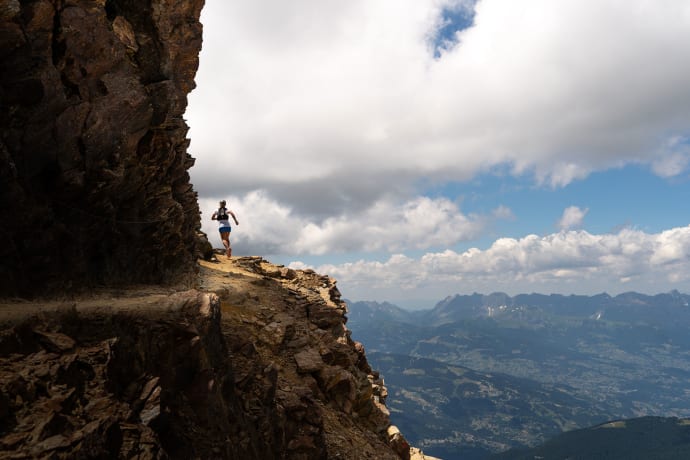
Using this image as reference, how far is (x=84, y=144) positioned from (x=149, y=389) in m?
14.3

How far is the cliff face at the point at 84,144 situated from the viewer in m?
17.9

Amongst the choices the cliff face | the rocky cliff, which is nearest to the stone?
the rocky cliff

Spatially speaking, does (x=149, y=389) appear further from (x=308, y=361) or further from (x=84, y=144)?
(x=308, y=361)

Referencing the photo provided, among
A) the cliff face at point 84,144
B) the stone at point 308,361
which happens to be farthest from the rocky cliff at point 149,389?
the cliff face at point 84,144

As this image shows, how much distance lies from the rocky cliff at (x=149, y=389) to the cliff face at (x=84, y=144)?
7.85 ft

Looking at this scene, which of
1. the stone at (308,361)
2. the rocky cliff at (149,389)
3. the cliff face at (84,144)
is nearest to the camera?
the rocky cliff at (149,389)

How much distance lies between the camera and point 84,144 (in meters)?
21.2

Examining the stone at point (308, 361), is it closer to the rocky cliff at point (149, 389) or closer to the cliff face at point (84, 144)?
the rocky cliff at point (149, 389)

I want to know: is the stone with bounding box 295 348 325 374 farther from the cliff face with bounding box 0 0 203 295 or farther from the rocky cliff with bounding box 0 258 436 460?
the cliff face with bounding box 0 0 203 295

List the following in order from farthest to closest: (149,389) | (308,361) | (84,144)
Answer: (308,361) < (84,144) < (149,389)

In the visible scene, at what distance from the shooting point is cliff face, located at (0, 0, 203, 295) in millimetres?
17906

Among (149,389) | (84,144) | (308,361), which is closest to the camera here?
(149,389)

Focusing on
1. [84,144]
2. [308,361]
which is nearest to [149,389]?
[84,144]

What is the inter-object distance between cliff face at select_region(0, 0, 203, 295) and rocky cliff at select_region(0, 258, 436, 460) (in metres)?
2.39
